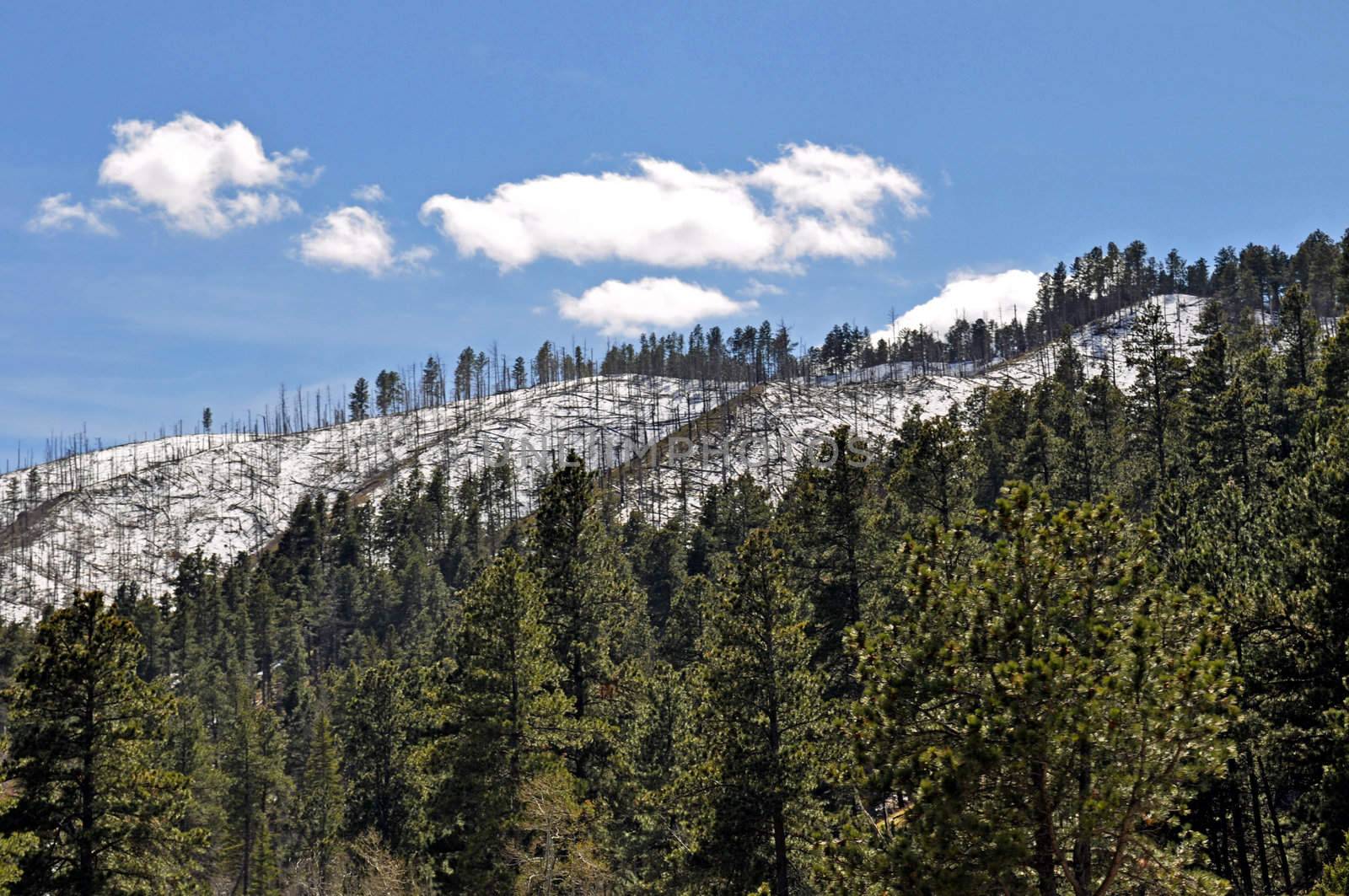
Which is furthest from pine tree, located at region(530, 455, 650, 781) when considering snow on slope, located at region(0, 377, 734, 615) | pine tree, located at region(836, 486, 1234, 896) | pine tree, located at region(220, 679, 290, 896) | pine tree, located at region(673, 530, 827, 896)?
snow on slope, located at region(0, 377, 734, 615)

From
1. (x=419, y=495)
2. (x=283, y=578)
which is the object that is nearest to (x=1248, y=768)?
(x=283, y=578)

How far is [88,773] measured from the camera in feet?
63.7

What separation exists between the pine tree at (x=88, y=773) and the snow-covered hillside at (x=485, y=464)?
120m

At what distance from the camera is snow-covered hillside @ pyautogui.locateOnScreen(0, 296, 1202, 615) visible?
15725 centimetres

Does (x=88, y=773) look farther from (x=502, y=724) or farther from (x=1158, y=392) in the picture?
(x=1158, y=392)

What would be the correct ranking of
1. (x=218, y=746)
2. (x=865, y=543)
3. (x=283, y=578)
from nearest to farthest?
(x=865, y=543) → (x=218, y=746) → (x=283, y=578)

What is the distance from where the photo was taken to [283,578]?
10762 cm

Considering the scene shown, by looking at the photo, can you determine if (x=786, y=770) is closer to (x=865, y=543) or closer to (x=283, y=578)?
(x=865, y=543)

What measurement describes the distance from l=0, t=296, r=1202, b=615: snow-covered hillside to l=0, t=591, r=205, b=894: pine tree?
120007 mm

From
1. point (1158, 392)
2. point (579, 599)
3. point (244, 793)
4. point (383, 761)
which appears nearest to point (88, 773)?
point (579, 599)

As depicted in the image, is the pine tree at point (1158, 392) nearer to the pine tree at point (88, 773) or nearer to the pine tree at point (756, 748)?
the pine tree at point (756, 748)

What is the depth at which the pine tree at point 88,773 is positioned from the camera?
19109 millimetres

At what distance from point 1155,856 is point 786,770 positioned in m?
11.4

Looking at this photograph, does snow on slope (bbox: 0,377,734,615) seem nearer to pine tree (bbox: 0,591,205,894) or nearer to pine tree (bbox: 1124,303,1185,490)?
pine tree (bbox: 1124,303,1185,490)
